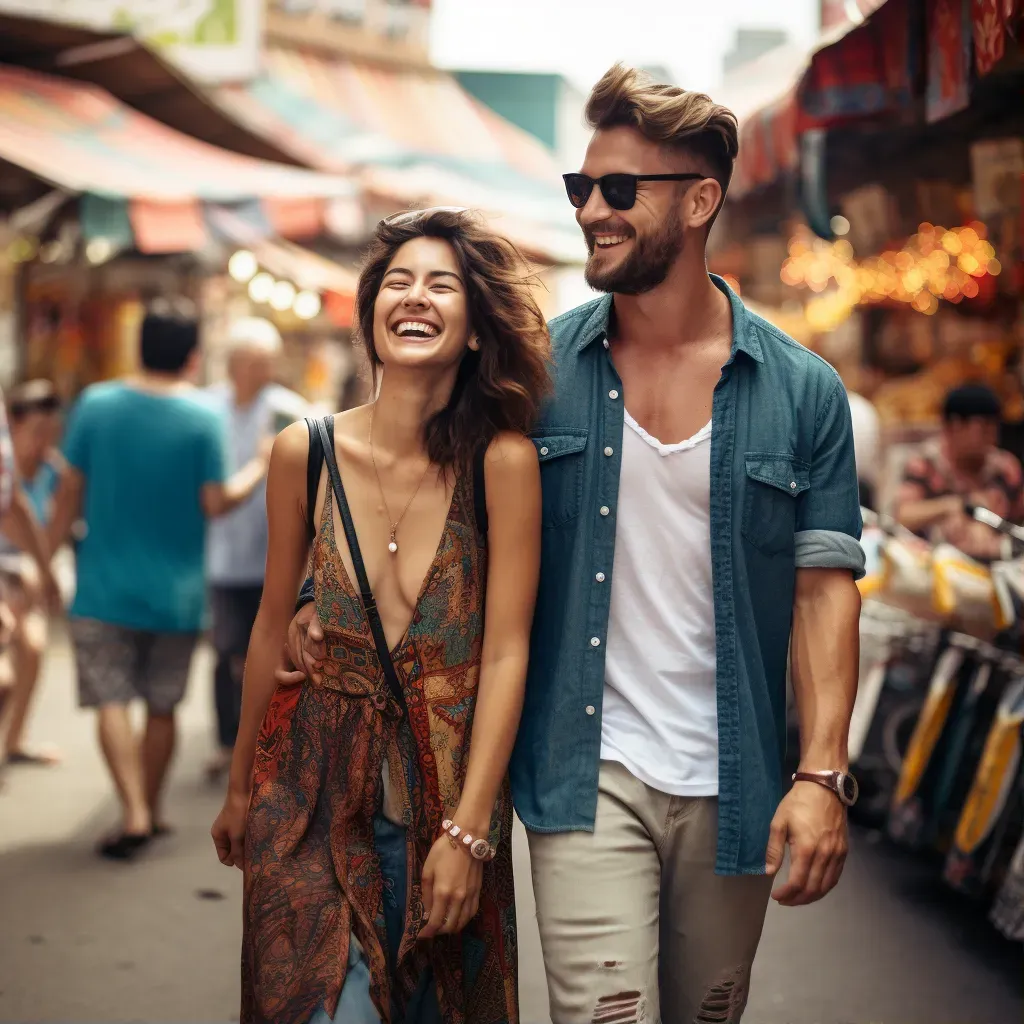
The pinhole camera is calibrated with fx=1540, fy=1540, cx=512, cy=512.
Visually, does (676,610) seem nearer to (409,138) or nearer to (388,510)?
(388,510)

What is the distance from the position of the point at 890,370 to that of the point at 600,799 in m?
10.6

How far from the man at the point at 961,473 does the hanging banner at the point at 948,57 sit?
220 centimetres

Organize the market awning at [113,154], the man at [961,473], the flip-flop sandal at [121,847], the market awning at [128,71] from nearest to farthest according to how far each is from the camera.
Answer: the flip-flop sandal at [121,847]
the man at [961,473]
the market awning at [113,154]
the market awning at [128,71]

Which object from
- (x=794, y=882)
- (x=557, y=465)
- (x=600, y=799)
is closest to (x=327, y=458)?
(x=557, y=465)

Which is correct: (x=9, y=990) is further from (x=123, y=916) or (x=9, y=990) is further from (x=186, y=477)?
(x=186, y=477)

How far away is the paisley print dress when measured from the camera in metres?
3.04

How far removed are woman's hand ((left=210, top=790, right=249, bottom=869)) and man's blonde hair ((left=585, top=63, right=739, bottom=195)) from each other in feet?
5.39

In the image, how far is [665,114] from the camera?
321 cm

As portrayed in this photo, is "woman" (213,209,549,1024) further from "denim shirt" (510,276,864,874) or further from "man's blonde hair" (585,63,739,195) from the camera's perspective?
"man's blonde hair" (585,63,739,195)

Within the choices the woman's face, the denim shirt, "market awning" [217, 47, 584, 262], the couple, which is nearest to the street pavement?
the couple

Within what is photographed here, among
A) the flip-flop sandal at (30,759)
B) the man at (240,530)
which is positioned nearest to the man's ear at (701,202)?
the man at (240,530)

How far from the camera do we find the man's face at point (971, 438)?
298 inches

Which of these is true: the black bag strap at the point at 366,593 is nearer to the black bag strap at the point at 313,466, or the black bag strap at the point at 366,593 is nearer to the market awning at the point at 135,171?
the black bag strap at the point at 313,466

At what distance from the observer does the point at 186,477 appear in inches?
266
